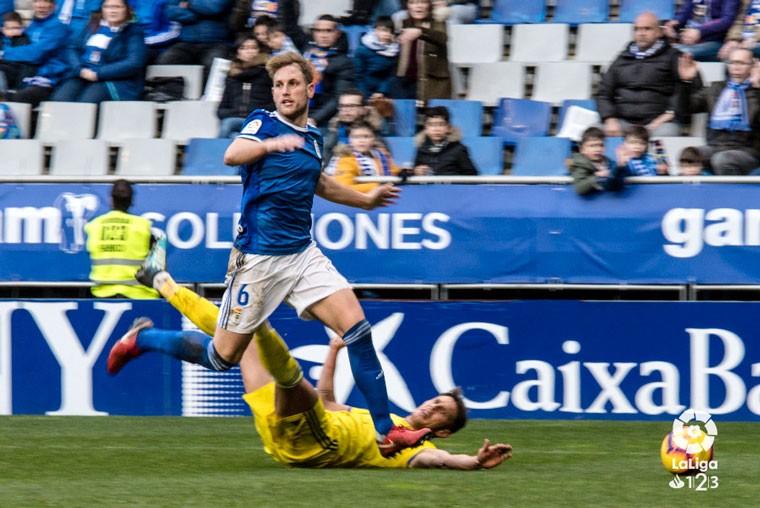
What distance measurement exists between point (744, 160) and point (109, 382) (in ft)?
17.0

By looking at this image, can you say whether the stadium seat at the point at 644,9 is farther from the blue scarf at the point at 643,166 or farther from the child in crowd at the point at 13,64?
the child in crowd at the point at 13,64

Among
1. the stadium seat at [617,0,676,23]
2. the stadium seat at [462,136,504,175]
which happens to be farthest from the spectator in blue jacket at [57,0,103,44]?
the stadium seat at [617,0,676,23]

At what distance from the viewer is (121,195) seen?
1084 centimetres

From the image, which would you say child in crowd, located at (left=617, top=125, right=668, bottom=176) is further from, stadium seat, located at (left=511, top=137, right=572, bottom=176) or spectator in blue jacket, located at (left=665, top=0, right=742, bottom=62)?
spectator in blue jacket, located at (left=665, top=0, right=742, bottom=62)

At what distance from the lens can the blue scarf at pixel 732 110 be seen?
11391mm

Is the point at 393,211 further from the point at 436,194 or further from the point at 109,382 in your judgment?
the point at 109,382

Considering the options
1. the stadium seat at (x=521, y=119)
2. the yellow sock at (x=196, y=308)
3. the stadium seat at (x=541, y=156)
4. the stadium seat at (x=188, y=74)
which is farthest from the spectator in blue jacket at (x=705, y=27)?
the yellow sock at (x=196, y=308)

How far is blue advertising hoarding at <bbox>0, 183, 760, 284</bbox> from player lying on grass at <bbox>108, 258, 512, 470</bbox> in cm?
327

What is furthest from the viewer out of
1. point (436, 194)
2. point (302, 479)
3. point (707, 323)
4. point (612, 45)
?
point (612, 45)

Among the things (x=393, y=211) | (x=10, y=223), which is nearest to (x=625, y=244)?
(x=393, y=211)

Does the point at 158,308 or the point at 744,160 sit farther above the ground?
the point at 744,160

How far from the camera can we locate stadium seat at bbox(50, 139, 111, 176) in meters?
13.0

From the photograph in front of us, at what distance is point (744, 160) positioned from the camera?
11.0m

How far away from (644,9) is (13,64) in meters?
Result: 6.30
